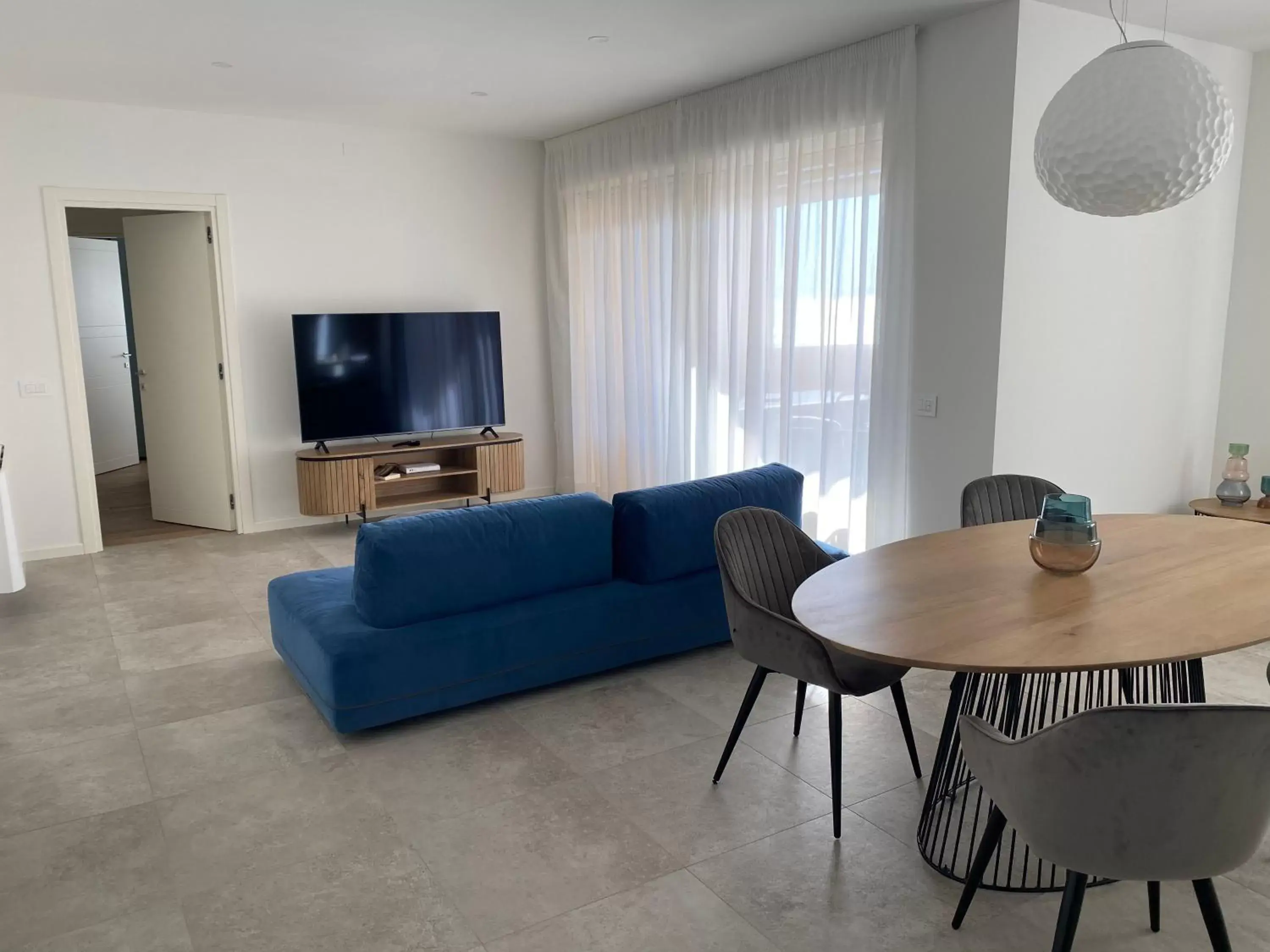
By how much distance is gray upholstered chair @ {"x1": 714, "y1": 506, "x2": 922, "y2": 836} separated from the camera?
251cm

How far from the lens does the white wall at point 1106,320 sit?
4066 mm

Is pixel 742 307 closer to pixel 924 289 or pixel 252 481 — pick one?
pixel 924 289

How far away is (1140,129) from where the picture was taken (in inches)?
86.0

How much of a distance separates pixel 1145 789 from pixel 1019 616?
0.53 meters

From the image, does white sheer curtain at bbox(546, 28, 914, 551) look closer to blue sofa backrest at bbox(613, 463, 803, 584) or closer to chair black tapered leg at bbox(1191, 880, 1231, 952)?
blue sofa backrest at bbox(613, 463, 803, 584)

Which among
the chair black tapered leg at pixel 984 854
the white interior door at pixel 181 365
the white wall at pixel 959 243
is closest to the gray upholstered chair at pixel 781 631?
the chair black tapered leg at pixel 984 854

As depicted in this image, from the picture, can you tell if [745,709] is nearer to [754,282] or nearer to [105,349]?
[754,282]

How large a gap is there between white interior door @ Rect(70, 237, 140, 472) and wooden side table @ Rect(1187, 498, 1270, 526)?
8.42m

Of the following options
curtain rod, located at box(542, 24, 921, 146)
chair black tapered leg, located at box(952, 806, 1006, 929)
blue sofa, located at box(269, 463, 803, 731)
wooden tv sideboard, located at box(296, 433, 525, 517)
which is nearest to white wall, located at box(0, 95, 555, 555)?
wooden tv sideboard, located at box(296, 433, 525, 517)

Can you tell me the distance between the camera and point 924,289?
4402 mm

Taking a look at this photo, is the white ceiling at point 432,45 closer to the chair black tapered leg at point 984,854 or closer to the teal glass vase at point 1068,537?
the teal glass vase at point 1068,537

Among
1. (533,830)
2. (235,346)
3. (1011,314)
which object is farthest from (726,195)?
(533,830)

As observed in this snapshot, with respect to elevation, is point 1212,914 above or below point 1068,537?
below

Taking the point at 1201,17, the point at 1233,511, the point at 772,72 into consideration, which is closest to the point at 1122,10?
the point at 1201,17
